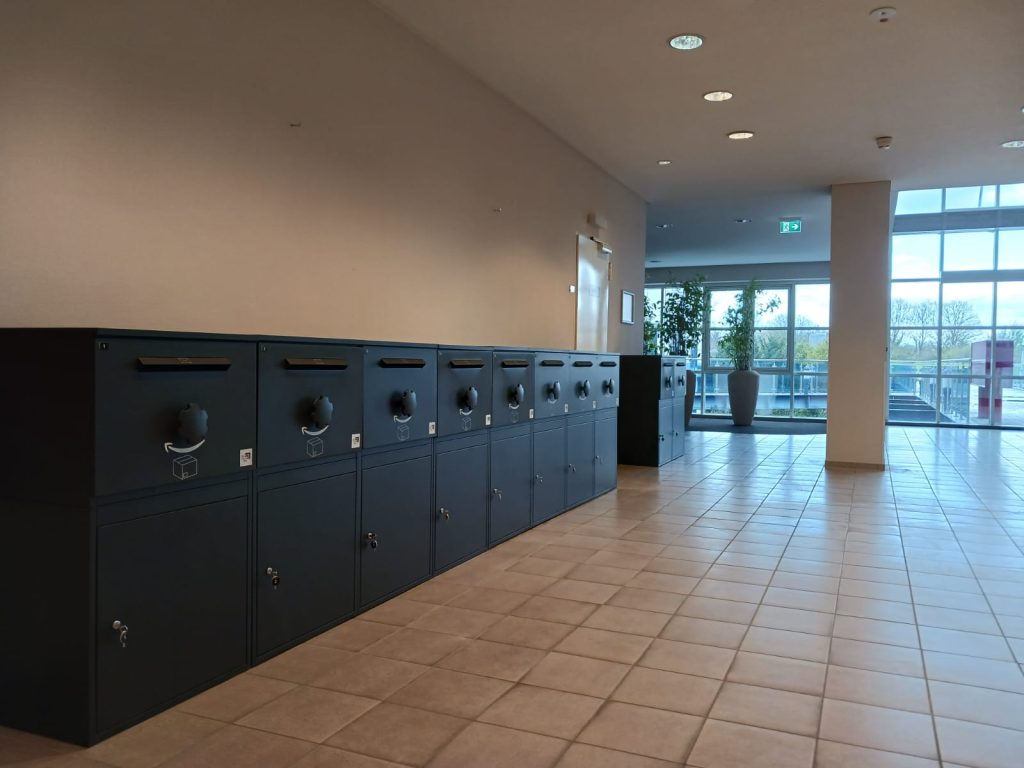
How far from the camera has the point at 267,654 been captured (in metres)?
2.77

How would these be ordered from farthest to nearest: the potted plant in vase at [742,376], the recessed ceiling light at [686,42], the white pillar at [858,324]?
1. the potted plant in vase at [742,376]
2. the white pillar at [858,324]
3. the recessed ceiling light at [686,42]

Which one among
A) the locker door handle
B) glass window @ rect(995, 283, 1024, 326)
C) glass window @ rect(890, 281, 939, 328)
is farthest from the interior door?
glass window @ rect(995, 283, 1024, 326)

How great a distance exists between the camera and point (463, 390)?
403 cm

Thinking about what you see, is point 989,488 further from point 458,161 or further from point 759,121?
point 458,161

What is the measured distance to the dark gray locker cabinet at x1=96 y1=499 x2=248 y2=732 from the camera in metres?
2.17

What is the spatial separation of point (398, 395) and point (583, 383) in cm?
254

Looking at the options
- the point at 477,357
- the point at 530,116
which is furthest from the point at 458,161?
the point at 477,357

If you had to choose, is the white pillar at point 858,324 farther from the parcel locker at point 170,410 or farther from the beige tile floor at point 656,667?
the parcel locker at point 170,410

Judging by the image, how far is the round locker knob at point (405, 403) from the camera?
3.43 metres

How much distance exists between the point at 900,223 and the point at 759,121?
9.30 m

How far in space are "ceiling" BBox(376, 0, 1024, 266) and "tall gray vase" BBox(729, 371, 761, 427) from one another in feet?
16.7

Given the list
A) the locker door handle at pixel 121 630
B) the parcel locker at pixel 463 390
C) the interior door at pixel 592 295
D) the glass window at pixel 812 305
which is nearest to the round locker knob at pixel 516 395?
the parcel locker at pixel 463 390

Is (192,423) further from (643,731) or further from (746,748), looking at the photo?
(746,748)

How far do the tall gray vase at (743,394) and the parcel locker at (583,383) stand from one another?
8.03 m
